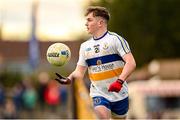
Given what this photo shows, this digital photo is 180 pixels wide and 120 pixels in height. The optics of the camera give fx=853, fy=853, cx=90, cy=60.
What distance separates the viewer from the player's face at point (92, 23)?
36.7 feet

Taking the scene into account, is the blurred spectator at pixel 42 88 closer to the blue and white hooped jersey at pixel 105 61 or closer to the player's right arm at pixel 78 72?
the player's right arm at pixel 78 72

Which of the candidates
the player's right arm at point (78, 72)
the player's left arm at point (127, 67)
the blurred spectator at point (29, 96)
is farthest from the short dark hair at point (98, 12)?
the blurred spectator at point (29, 96)

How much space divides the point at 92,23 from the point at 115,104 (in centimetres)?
113

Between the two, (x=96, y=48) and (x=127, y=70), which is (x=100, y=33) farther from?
(x=127, y=70)

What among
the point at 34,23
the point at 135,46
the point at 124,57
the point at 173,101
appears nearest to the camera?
the point at 124,57

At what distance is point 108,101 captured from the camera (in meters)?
11.3

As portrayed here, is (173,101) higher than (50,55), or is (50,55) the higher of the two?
(50,55)

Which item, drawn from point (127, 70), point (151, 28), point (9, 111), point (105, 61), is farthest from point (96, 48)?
point (151, 28)

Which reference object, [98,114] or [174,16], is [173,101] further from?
[174,16]

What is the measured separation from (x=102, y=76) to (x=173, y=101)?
19897 millimetres

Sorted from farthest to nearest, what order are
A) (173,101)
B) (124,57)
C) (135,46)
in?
(135,46) < (173,101) < (124,57)

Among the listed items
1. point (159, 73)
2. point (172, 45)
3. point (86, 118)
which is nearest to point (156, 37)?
point (172, 45)

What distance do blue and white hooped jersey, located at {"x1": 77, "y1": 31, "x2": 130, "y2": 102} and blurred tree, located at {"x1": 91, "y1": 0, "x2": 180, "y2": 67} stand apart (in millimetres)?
46058

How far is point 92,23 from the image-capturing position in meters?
11.2
